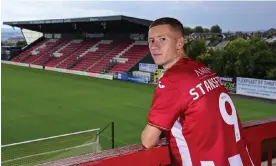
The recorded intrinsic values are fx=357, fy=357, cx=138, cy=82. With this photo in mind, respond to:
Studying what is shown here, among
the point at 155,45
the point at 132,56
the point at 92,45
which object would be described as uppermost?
the point at 92,45

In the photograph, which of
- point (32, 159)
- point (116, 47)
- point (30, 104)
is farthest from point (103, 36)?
point (32, 159)

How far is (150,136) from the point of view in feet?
5.32

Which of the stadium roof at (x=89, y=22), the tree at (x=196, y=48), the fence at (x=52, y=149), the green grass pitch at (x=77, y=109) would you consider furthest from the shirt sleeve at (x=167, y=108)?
the stadium roof at (x=89, y=22)

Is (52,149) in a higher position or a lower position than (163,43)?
lower

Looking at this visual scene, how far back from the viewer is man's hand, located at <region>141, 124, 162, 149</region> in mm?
1602

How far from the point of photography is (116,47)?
37.4m

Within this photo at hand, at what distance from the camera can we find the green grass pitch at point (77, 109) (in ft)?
38.5

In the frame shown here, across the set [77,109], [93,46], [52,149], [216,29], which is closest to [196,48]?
[77,109]

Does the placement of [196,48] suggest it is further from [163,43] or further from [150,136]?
[150,136]

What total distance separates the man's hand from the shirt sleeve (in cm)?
3

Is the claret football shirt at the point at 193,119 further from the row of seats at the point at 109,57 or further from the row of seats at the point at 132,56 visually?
the row of seats at the point at 109,57

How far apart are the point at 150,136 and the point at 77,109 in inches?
570

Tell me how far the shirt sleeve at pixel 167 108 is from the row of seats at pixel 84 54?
1150 inches

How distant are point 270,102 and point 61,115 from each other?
10.2m
